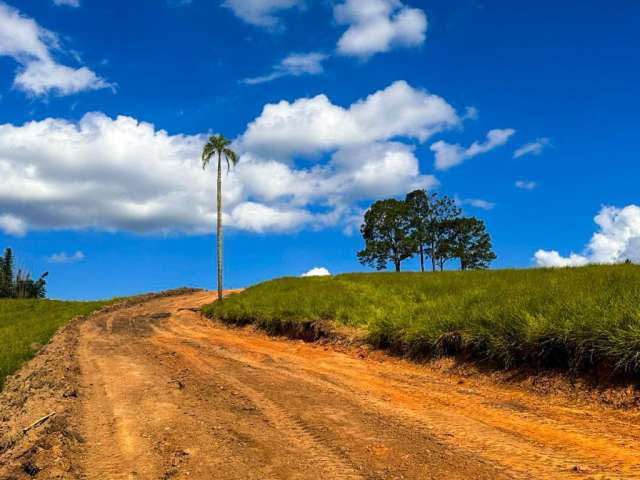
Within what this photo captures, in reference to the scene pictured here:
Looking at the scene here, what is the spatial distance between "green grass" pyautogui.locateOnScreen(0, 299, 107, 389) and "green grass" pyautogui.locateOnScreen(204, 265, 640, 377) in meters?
9.10

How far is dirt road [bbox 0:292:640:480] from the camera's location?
518 centimetres

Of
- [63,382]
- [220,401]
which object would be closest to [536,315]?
[220,401]

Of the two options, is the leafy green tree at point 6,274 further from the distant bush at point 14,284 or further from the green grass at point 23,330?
the green grass at point 23,330

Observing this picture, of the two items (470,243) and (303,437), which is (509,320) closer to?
(303,437)

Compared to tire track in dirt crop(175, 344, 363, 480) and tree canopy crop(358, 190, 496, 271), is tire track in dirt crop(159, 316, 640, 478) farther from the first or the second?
tree canopy crop(358, 190, 496, 271)

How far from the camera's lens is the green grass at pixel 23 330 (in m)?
16.3

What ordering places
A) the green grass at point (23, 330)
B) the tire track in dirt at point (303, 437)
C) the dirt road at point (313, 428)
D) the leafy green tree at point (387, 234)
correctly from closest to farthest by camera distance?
the tire track in dirt at point (303, 437), the dirt road at point (313, 428), the green grass at point (23, 330), the leafy green tree at point (387, 234)

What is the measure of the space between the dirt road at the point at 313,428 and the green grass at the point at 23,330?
6.54 metres

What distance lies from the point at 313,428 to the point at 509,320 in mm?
5758

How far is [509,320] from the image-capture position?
33.4 ft

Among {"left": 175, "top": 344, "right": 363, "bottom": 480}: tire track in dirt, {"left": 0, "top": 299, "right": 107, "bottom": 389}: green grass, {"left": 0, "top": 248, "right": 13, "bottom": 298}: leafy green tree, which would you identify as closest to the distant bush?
{"left": 0, "top": 248, "right": 13, "bottom": 298}: leafy green tree

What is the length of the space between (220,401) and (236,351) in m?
5.75

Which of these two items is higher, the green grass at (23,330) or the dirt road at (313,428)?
the green grass at (23,330)

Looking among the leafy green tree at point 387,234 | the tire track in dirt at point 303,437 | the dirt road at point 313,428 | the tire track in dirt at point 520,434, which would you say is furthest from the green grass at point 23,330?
the leafy green tree at point 387,234
